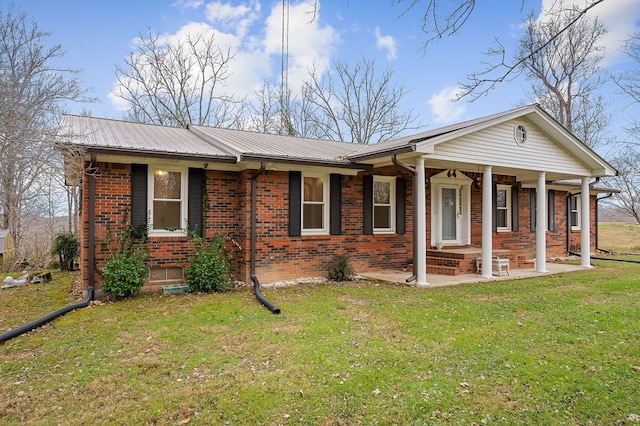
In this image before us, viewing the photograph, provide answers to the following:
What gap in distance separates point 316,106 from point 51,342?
856 inches

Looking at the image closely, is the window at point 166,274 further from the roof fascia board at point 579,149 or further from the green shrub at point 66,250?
the roof fascia board at point 579,149

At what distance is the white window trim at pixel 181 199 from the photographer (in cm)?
832

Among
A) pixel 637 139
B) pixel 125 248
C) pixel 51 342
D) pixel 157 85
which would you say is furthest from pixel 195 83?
pixel 637 139

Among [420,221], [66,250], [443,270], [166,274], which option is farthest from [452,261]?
[66,250]

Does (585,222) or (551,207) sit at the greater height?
(551,207)

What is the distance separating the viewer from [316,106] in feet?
82.2

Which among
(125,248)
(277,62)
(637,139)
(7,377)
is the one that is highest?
(277,62)

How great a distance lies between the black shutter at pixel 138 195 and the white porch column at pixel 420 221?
5702mm

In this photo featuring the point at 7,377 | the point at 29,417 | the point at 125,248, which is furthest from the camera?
the point at 125,248

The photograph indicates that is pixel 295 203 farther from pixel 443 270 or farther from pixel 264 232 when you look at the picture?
pixel 443 270

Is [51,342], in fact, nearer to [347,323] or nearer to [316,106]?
[347,323]

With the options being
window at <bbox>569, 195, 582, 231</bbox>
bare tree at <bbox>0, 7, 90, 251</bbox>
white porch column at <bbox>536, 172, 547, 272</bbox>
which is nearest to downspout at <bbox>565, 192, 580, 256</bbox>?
window at <bbox>569, 195, 582, 231</bbox>

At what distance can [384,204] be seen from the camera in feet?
35.8

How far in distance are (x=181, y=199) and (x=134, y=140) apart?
1.53 metres
